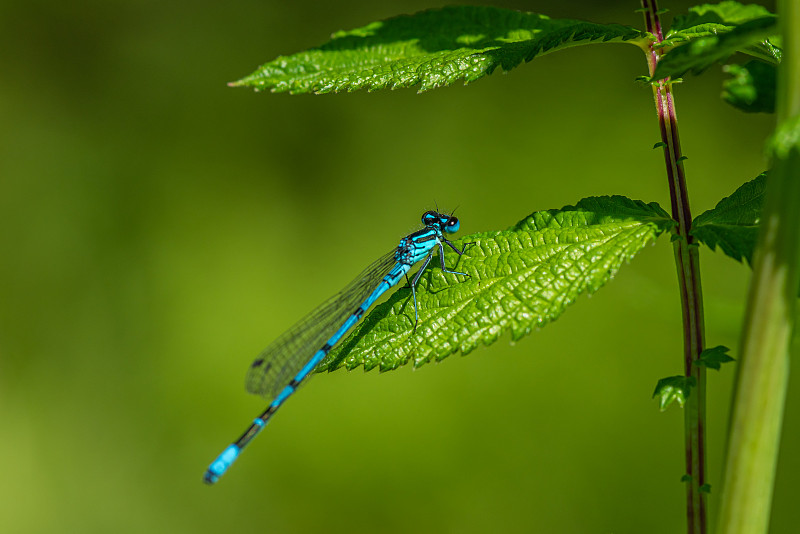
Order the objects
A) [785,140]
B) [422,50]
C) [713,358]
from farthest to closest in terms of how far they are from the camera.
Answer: [422,50] < [713,358] < [785,140]

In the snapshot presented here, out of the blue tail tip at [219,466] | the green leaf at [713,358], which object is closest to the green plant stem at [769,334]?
the green leaf at [713,358]

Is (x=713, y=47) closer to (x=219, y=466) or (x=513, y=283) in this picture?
(x=513, y=283)

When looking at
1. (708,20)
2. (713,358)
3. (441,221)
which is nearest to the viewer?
(713,358)

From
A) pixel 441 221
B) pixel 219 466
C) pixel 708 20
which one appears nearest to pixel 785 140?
pixel 708 20

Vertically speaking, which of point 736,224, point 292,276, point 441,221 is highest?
point 292,276

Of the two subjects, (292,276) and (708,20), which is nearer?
(708,20)

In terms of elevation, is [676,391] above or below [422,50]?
below

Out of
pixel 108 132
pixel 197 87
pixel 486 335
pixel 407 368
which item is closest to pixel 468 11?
pixel 486 335

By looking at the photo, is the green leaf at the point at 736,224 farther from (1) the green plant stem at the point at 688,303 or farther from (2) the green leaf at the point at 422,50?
(2) the green leaf at the point at 422,50
